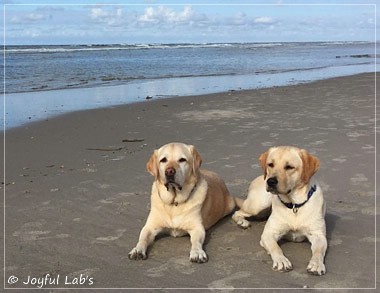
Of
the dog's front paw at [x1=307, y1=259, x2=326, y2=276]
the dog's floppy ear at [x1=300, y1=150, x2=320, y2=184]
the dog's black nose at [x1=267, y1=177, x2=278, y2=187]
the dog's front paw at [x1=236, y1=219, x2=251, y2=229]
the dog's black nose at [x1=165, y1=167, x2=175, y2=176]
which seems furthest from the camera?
the dog's front paw at [x1=236, y1=219, x2=251, y2=229]

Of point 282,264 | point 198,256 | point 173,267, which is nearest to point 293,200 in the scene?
point 282,264

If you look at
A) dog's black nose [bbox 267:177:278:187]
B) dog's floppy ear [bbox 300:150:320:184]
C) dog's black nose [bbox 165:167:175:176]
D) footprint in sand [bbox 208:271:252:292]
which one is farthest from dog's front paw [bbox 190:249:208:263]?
dog's floppy ear [bbox 300:150:320:184]

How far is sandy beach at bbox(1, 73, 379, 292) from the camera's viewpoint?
416 cm

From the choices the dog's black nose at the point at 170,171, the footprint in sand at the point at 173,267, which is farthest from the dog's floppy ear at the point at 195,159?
the footprint in sand at the point at 173,267

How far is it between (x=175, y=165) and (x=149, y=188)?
201 centimetres

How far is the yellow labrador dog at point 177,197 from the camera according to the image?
184 inches

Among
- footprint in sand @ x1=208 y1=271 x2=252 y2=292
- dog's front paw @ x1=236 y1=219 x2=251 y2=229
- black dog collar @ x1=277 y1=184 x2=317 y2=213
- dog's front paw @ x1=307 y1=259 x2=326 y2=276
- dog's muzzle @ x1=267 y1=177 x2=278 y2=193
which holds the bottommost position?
dog's front paw @ x1=236 y1=219 x2=251 y2=229

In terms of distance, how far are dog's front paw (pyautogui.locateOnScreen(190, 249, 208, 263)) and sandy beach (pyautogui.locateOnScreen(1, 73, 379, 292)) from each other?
54 millimetres

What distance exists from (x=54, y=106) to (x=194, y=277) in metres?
10.4

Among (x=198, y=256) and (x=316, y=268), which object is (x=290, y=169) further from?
(x=198, y=256)

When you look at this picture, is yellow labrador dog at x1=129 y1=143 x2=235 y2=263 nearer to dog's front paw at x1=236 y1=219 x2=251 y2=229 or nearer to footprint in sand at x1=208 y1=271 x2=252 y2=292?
dog's front paw at x1=236 y1=219 x2=251 y2=229

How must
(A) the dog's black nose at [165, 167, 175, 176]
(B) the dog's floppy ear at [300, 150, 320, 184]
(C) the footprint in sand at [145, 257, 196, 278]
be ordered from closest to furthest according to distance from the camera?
(C) the footprint in sand at [145, 257, 196, 278] → (B) the dog's floppy ear at [300, 150, 320, 184] → (A) the dog's black nose at [165, 167, 175, 176]

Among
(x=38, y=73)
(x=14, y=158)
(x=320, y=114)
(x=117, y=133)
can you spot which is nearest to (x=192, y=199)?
(x=14, y=158)

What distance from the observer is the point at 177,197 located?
15.8 feet
